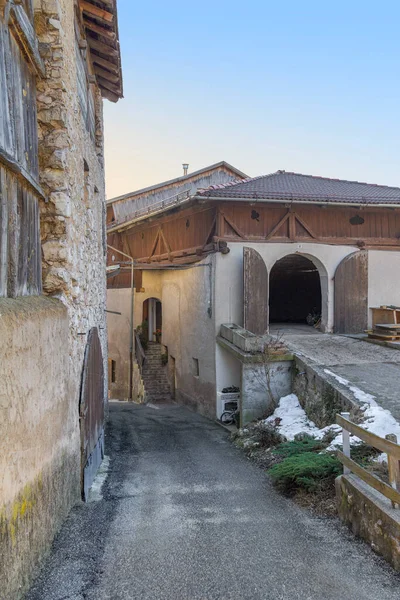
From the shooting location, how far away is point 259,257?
12.8 metres

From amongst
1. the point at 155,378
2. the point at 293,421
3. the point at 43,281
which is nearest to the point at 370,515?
the point at 43,281

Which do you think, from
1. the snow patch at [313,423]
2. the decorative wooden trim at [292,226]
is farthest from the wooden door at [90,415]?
the decorative wooden trim at [292,226]

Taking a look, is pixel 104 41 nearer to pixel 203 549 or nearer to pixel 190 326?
pixel 203 549

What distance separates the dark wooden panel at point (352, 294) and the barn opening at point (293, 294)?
485 cm

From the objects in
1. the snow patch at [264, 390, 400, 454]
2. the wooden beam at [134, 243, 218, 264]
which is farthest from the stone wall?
the wooden beam at [134, 243, 218, 264]

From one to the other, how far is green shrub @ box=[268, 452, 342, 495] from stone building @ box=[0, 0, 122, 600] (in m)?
2.56

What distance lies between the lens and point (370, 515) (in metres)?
4.51

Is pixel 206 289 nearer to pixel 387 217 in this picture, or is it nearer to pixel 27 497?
pixel 387 217

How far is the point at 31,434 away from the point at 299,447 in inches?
179

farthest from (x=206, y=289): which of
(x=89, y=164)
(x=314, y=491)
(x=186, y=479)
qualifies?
(x=314, y=491)

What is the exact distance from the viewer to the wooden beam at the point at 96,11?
7.09 m

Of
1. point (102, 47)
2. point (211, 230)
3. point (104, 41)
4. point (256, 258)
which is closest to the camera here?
point (104, 41)

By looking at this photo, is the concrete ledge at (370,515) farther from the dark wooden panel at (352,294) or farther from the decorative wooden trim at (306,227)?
the decorative wooden trim at (306,227)

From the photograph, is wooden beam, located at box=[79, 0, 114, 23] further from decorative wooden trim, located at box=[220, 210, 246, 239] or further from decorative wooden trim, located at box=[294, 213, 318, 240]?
decorative wooden trim, located at box=[294, 213, 318, 240]
